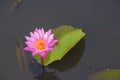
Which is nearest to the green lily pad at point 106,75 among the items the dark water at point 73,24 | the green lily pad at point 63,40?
the dark water at point 73,24

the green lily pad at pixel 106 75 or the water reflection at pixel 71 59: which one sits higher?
the water reflection at pixel 71 59

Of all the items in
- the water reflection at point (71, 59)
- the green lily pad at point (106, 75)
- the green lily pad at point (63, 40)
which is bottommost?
the green lily pad at point (106, 75)

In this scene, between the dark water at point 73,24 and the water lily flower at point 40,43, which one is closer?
the water lily flower at point 40,43

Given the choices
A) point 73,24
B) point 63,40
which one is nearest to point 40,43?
point 63,40

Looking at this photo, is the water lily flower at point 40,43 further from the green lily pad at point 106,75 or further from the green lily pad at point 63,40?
the green lily pad at point 106,75

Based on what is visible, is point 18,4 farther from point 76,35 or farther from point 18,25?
point 76,35

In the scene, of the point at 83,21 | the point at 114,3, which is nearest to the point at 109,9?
the point at 114,3

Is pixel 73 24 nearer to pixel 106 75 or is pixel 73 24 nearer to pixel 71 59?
pixel 71 59
